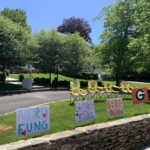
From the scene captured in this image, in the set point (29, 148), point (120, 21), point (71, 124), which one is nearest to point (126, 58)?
point (120, 21)

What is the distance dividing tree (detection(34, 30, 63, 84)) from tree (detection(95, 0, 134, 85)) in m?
5.25

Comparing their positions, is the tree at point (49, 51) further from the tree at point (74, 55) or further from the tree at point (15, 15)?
the tree at point (15, 15)

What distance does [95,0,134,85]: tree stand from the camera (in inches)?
1150

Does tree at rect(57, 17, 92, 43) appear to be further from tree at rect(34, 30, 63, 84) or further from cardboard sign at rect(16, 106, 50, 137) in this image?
cardboard sign at rect(16, 106, 50, 137)

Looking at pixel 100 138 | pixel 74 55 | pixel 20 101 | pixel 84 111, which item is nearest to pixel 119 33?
pixel 74 55

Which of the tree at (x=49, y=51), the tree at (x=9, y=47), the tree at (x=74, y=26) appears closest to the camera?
the tree at (x=9, y=47)

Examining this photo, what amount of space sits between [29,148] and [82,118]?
108 inches

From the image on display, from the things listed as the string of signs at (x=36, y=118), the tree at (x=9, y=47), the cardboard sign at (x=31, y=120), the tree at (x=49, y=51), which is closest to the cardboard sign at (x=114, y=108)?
the string of signs at (x=36, y=118)

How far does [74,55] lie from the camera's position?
111 feet

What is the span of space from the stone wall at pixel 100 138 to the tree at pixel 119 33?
20950mm

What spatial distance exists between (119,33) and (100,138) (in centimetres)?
2329

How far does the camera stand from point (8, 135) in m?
8.43

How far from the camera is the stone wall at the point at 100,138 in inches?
226

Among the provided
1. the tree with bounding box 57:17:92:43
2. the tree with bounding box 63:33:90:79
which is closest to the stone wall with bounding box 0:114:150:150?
the tree with bounding box 63:33:90:79
